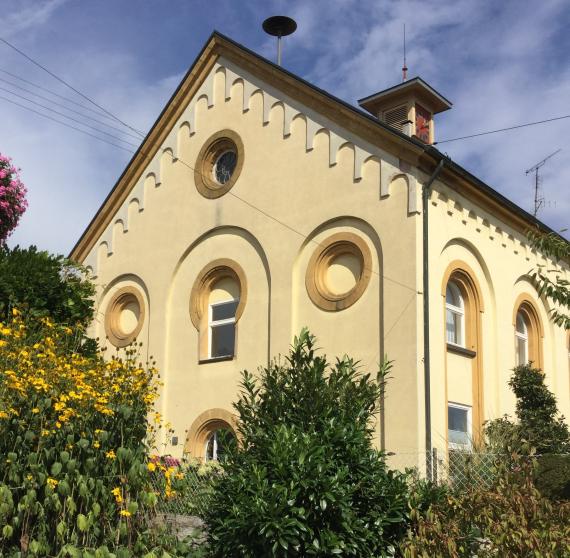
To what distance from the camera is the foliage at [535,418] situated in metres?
15.9

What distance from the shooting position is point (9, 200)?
18812 mm

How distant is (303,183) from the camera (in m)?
17.7

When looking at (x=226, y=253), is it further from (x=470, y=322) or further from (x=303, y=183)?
(x=470, y=322)

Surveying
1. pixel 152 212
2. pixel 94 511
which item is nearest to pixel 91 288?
pixel 152 212

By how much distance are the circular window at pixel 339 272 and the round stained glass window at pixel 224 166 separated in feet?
13.7

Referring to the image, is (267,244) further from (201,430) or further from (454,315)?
(201,430)

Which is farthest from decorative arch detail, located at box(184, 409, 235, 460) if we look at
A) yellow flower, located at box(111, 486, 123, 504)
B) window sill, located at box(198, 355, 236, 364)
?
yellow flower, located at box(111, 486, 123, 504)

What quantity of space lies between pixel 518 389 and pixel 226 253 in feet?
24.2

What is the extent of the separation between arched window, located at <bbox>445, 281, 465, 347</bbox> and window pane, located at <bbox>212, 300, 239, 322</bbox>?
5.02 metres

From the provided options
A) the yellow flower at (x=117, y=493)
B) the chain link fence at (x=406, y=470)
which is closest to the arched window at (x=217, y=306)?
the chain link fence at (x=406, y=470)

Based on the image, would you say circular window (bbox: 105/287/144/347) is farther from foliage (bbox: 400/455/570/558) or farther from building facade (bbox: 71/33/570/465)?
foliage (bbox: 400/455/570/558)

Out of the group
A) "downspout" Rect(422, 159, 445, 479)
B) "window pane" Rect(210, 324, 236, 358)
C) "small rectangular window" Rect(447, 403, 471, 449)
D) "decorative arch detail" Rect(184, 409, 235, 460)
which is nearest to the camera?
"downspout" Rect(422, 159, 445, 479)

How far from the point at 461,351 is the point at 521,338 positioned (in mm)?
4159

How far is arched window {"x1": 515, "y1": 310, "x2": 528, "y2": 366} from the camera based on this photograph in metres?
19.8
